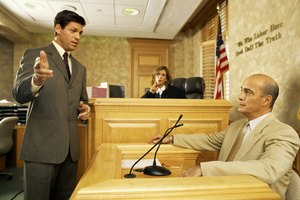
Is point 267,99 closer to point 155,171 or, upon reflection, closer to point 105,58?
point 155,171

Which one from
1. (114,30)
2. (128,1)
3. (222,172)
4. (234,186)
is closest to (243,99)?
(222,172)

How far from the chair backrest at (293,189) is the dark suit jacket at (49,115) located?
4.13 feet

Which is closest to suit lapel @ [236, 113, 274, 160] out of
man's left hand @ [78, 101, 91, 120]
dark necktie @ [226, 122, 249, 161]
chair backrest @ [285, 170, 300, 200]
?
dark necktie @ [226, 122, 249, 161]

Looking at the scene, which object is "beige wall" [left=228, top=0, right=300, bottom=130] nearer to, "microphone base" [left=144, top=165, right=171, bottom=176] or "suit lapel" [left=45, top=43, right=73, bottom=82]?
"microphone base" [left=144, top=165, right=171, bottom=176]

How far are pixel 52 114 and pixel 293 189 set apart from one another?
1.38 metres

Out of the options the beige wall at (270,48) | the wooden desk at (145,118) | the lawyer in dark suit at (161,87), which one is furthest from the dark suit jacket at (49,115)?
the lawyer in dark suit at (161,87)

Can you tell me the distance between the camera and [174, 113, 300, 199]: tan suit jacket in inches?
41.7

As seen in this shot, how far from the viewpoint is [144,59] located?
696 centimetres

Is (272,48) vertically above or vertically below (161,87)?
above

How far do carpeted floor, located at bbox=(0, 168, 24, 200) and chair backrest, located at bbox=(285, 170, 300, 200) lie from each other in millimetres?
2913

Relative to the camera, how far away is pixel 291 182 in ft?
4.24

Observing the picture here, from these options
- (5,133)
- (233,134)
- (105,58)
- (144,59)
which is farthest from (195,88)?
(105,58)

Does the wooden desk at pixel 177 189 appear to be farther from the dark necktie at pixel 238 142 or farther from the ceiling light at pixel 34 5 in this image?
the ceiling light at pixel 34 5

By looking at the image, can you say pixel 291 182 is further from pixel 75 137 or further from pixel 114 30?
pixel 114 30
